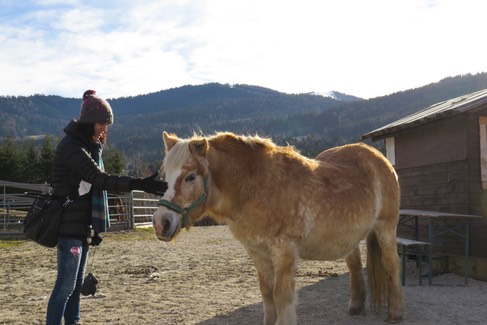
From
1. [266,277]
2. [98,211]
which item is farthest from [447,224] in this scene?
[98,211]

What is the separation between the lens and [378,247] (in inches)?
213

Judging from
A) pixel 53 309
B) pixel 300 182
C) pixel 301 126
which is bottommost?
pixel 53 309

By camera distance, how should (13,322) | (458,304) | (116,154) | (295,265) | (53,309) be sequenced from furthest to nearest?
(116,154)
(458,304)
(13,322)
(295,265)
(53,309)

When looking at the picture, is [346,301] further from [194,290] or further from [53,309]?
[53,309]

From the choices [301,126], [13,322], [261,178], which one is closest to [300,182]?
[261,178]

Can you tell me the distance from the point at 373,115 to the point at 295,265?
461ft

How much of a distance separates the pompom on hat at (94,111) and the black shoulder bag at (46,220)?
0.67 metres

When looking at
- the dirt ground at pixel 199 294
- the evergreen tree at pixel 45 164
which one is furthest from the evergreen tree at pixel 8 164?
the dirt ground at pixel 199 294

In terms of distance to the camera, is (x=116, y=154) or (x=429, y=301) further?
(x=116, y=154)

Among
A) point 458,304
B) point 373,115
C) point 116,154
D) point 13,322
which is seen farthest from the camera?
point 373,115

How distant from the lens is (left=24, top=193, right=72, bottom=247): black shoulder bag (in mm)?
3506

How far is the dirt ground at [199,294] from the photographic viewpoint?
541 cm

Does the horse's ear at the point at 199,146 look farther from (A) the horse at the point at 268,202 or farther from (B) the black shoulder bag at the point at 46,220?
(B) the black shoulder bag at the point at 46,220

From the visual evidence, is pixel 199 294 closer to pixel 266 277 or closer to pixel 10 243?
pixel 266 277
